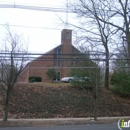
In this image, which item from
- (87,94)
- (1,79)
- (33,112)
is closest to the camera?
(1,79)

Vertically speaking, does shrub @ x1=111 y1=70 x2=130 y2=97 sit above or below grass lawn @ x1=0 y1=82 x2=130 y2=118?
above

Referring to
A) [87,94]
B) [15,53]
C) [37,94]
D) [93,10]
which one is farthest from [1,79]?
[93,10]

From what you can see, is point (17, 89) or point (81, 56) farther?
point (17, 89)

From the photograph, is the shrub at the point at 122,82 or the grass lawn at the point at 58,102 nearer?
the grass lawn at the point at 58,102

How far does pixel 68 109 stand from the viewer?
22188 millimetres

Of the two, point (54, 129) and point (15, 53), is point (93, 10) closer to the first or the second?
point (15, 53)

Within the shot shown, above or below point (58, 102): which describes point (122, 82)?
above

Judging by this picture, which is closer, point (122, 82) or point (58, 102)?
point (58, 102)

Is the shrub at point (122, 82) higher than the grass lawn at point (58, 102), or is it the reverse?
the shrub at point (122, 82)

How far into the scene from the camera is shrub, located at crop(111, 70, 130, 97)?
26.8m

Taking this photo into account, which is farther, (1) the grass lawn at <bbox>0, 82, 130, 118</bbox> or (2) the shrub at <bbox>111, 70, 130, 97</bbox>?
(2) the shrub at <bbox>111, 70, 130, 97</bbox>

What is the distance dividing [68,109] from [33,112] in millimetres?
3347

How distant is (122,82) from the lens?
88.2 feet

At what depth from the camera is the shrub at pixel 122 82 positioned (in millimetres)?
26781
